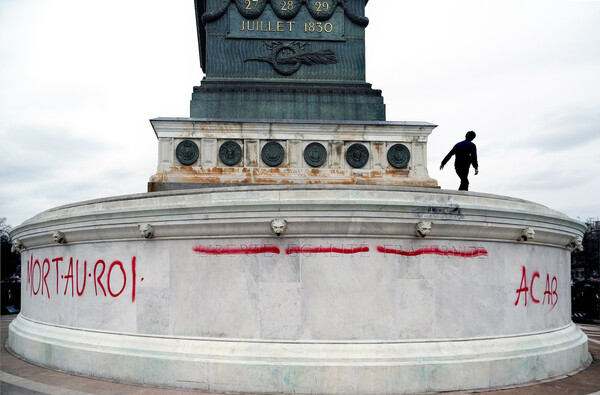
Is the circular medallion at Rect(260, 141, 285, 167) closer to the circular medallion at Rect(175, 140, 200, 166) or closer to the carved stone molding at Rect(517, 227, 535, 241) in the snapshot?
the circular medallion at Rect(175, 140, 200, 166)

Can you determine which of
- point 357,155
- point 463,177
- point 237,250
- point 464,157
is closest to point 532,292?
point 463,177

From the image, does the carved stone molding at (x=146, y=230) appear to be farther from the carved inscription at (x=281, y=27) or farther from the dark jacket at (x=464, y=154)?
the carved inscription at (x=281, y=27)

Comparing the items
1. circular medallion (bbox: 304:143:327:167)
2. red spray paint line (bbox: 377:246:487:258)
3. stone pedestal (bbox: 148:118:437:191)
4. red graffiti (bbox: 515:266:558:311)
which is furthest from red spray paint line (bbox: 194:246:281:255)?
circular medallion (bbox: 304:143:327:167)

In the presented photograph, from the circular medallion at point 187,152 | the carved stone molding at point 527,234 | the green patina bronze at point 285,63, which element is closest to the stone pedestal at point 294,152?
the circular medallion at point 187,152

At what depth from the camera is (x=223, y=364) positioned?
Result: 33.3 feet

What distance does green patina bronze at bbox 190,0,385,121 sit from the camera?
854 inches

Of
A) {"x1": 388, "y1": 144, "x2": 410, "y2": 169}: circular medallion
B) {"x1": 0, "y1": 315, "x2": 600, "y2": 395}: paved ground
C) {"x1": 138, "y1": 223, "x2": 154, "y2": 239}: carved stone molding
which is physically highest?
Result: {"x1": 388, "y1": 144, "x2": 410, "y2": 169}: circular medallion

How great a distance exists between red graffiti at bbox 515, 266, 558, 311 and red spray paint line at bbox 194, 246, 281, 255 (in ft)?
16.9

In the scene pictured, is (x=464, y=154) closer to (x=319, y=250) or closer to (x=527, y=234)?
(x=527, y=234)

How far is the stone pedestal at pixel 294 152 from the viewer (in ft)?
67.8

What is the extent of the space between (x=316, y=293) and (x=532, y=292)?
4.85 metres

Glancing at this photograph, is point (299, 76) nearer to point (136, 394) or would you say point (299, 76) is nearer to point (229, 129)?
point (229, 129)

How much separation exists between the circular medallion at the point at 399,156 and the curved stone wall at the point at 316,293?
31.5 feet

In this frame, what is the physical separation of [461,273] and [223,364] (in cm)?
473
